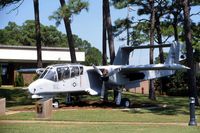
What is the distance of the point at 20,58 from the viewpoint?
56312mm

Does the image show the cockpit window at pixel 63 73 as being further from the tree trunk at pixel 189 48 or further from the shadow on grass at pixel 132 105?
the tree trunk at pixel 189 48

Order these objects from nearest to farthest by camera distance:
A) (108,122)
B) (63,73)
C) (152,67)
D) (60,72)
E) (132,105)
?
(108,122) → (152,67) → (60,72) → (63,73) → (132,105)

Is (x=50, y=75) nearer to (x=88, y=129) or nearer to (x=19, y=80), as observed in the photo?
(x=88, y=129)

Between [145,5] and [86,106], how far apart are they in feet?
60.4

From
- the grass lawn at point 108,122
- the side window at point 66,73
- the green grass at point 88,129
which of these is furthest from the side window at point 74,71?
the green grass at point 88,129

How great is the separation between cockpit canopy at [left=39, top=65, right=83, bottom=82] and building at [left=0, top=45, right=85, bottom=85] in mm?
27675

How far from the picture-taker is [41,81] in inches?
1094

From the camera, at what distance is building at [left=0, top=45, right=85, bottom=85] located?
5594 cm

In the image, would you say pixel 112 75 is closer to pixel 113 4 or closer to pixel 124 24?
pixel 113 4

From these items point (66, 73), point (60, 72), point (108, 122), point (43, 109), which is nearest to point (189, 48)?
point (66, 73)

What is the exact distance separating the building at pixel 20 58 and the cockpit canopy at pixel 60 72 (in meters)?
27.7

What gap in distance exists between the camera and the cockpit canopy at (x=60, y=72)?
2823 cm

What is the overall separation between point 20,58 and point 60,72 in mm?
28599

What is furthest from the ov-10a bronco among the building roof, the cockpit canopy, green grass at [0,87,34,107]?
the building roof
